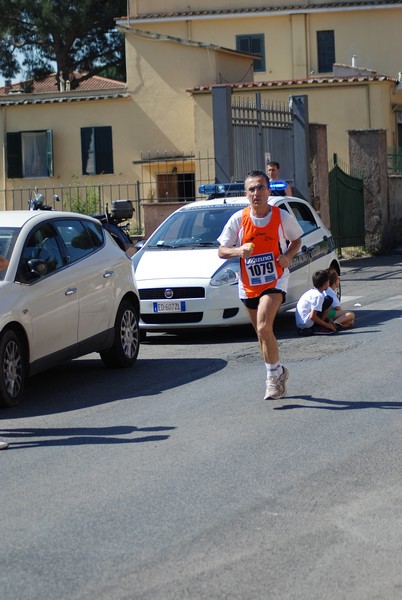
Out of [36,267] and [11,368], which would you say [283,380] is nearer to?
[11,368]

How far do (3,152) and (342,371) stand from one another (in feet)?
101

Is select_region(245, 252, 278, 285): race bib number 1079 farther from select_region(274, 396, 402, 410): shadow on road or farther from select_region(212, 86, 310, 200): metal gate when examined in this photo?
select_region(212, 86, 310, 200): metal gate

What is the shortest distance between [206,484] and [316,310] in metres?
6.86

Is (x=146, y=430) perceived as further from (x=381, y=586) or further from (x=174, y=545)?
(x=381, y=586)

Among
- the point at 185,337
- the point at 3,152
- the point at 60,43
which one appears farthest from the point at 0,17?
the point at 185,337

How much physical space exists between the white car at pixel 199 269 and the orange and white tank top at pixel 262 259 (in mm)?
3867

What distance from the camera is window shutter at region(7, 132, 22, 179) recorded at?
131 feet

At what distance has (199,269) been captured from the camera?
45.2 feet

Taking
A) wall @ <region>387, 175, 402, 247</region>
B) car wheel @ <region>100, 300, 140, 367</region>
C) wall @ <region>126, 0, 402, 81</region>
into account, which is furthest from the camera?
wall @ <region>126, 0, 402, 81</region>

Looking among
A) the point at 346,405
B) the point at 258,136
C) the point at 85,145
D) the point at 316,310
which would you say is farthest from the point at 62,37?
the point at 346,405

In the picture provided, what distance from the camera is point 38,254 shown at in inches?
412

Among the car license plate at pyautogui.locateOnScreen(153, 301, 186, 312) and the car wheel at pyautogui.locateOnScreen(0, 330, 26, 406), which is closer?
the car wheel at pyautogui.locateOnScreen(0, 330, 26, 406)

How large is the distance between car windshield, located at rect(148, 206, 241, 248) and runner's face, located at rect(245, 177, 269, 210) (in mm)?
4913

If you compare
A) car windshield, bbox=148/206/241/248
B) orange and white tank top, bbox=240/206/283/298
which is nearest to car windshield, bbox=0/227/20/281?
orange and white tank top, bbox=240/206/283/298
